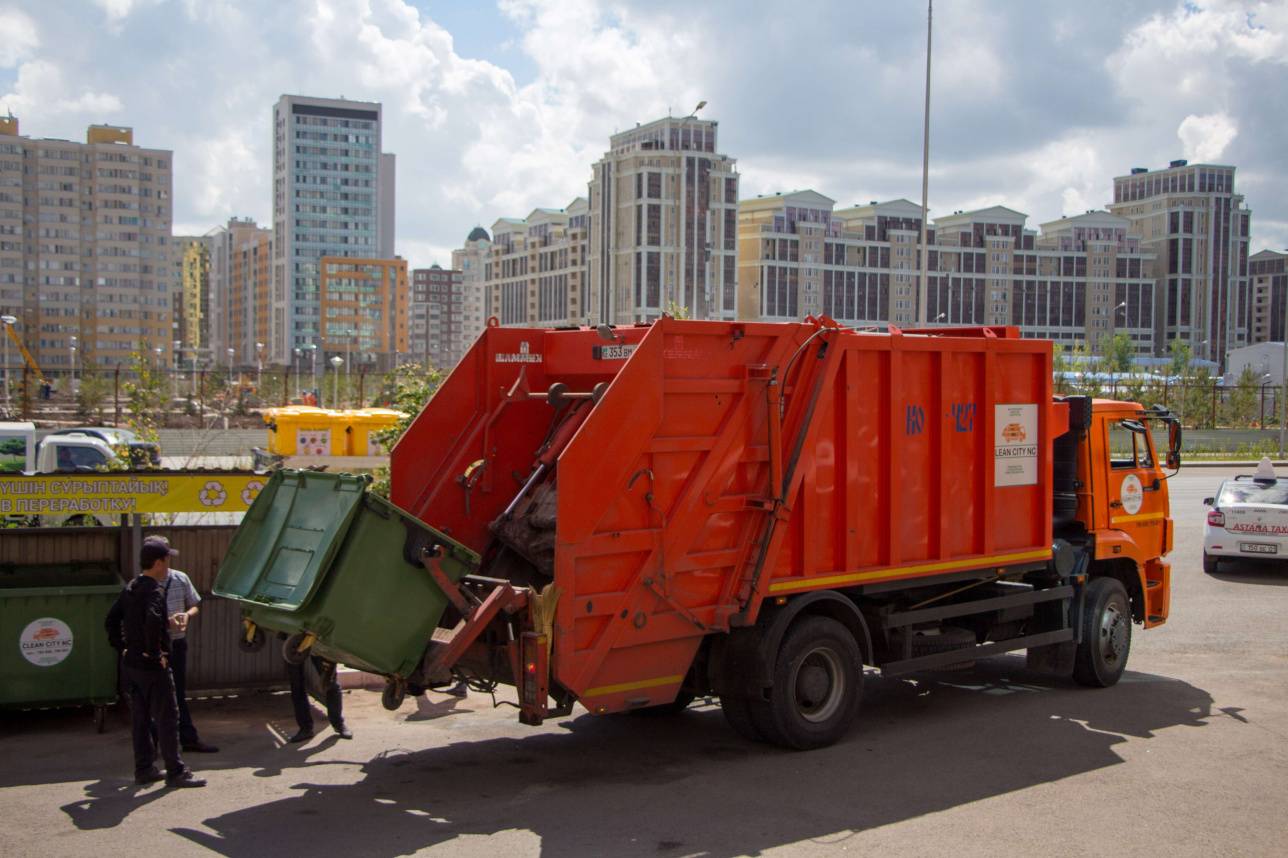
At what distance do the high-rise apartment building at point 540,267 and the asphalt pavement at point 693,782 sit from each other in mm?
138282

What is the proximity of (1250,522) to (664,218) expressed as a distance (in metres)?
Result: 111

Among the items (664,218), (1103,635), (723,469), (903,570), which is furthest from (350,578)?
(664,218)

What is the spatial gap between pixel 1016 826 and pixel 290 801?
13.3 feet

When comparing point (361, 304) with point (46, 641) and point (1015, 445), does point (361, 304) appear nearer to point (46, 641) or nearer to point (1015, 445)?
point (46, 641)

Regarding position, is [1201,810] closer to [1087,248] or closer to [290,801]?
[290,801]

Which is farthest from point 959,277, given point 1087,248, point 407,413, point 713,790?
point 713,790

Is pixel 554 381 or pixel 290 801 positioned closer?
pixel 290 801

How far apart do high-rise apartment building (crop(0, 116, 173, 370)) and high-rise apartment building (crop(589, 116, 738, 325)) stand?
55.7 meters

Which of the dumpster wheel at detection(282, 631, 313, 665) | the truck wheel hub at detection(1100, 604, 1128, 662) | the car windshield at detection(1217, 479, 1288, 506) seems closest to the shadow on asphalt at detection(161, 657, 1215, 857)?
the truck wheel hub at detection(1100, 604, 1128, 662)

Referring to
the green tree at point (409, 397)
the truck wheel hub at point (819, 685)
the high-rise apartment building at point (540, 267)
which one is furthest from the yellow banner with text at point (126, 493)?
the high-rise apartment building at point (540, 267)

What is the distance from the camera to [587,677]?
6.86 metres

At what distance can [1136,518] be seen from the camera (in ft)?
34.3

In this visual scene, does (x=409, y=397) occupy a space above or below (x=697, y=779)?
above

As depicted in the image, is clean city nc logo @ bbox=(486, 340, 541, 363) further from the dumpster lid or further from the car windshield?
the car windshield
